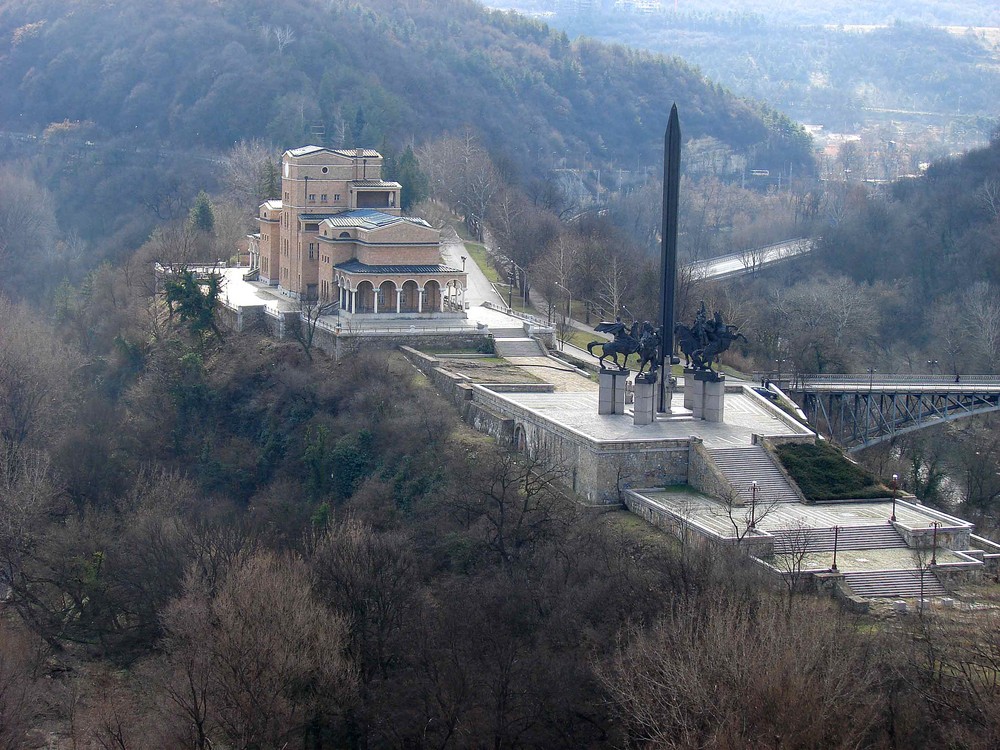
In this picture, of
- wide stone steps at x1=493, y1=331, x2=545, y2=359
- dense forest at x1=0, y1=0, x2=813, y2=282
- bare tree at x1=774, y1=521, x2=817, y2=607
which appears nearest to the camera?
bare tree at x1=774, y1=521, x2=817, y2=607

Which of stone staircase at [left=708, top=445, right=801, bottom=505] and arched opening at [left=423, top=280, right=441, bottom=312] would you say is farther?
arched opening at [left=423, top=280, right=441, bottom=312]

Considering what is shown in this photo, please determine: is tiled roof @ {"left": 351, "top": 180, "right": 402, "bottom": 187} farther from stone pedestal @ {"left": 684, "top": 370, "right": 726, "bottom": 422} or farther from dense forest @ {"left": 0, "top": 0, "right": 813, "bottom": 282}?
dense forest @ {"left": 0, "top": 0, "right": 813, "bottom": 282}

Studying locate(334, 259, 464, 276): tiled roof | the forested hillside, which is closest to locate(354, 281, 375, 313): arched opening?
locate(334, 259, 464, 276): tiled roof

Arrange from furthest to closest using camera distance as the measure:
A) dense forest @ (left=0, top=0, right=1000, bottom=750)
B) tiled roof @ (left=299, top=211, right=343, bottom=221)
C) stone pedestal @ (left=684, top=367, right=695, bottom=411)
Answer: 1. tiled roof @ (left=299, top=211, right=343, bottom=221)
2. stone pedestal @ (left=684, top=367, right=695, bottom=411)
3. dense forest @ (left=0, top=0, right=1000, bottom=750)

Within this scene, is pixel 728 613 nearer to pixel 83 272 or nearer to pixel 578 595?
pixel 578 595

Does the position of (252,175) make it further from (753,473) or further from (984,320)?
(753,473)

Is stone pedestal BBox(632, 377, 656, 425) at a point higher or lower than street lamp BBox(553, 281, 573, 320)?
lower

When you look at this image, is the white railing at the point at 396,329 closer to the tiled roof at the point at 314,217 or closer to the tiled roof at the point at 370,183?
the tiled roof at the point at 314,217
